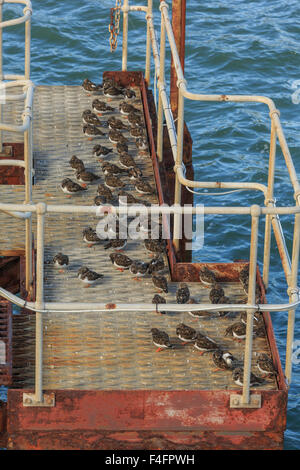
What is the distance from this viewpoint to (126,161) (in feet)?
65.6

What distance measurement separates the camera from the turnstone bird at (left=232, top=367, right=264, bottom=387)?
1502 cm

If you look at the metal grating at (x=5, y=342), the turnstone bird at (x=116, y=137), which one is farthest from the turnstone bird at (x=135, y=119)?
the metal grating at (x=5, y=342)

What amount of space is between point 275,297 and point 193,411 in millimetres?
11384

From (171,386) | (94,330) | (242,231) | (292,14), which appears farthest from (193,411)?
(292,14)

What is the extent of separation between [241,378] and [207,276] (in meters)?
2.44

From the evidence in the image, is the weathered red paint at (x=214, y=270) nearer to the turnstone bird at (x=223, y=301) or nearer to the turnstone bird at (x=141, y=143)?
the turnstone bird at (x=223, y=301)

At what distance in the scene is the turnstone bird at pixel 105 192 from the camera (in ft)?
62.5

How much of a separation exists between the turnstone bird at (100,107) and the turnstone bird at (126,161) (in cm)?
212

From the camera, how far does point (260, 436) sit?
14.9m

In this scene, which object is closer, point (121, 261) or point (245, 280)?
point (245, 280)

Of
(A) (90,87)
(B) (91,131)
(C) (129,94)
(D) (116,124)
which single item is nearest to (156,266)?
(B) (91,131)

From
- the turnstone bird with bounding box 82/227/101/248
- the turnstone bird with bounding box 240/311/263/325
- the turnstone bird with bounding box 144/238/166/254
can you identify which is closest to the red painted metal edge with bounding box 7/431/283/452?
the turnstone bird with bounding box 240/311/263/325

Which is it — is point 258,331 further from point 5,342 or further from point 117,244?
point 5,342

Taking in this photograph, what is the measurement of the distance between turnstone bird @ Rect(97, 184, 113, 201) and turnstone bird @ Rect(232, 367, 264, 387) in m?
4.89
